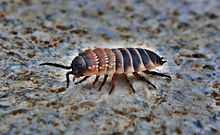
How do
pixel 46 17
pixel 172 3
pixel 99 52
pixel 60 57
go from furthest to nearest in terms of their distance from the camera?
1. pixel 172 3
2. pixel 46 17
3. pixel 60 57
4. pixel 99 52

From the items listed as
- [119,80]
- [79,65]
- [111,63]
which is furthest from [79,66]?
[119,80]

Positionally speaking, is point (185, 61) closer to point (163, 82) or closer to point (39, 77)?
point (163, 82)

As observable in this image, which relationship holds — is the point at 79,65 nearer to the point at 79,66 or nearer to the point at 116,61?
the point at 79,66

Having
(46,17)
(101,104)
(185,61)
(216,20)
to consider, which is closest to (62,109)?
(101,104)

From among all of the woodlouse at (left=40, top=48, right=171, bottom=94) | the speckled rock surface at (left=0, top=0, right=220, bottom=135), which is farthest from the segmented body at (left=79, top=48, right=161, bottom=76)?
the speckled rock surface at (left=0, top=0, right=220, bottom=135)

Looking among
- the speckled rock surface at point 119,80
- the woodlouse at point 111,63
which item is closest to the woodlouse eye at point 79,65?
the woodlouse at point 111,63
